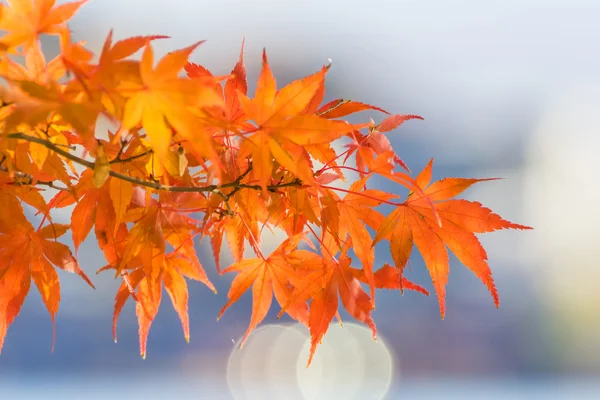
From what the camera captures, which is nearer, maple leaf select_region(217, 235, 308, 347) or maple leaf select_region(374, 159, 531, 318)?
maple leaf select_region(374, 159, 531, 318)

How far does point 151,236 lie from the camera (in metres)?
0.69

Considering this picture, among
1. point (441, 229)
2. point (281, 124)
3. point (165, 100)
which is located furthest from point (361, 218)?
point (165, 100)

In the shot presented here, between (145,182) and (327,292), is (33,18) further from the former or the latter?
(327,292)

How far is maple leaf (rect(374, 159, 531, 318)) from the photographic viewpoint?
0.68 m

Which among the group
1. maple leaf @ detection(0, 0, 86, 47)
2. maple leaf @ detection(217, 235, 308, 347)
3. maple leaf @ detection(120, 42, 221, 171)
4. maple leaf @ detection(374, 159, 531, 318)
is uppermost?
maple leaf @ detection(0, 0, 86, 47)

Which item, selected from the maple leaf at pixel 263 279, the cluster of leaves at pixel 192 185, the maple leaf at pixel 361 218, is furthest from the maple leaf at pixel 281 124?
the maple leaf at pixel 263 279

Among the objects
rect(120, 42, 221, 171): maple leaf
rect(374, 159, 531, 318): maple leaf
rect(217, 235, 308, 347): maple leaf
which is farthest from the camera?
rect(217, 235, 308, 347): maple leaf

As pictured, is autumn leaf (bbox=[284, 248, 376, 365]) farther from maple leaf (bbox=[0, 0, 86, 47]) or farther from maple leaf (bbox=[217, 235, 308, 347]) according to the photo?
maple leaf (bbox=[0, 0, 86, 47])

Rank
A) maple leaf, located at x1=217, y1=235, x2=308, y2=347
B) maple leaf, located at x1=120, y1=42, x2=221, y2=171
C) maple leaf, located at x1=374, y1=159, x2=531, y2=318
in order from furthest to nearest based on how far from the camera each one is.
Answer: maple leaf, located at x1=217, y1=235, x2=308, y2=347 → maple leaf, located at x1=374, y1=159, x2=531, y2=318 → maple leaf, located at x1=120, y1=42, x2=221, y2=171

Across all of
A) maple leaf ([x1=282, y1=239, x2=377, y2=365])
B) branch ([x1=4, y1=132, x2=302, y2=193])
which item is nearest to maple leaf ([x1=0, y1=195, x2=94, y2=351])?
branch ([x1=4, y1=132, x2=302, y2=193])

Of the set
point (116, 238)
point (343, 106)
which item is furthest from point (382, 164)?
point (116, 238)

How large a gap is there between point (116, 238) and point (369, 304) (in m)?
0.32

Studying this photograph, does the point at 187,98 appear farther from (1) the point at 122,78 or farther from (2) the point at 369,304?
(2) the point at 369,304

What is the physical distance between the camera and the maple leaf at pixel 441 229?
0.68 m
